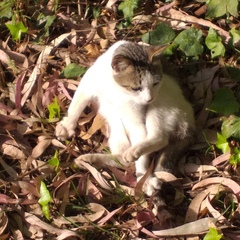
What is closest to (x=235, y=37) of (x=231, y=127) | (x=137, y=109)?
(x=231, y=127)

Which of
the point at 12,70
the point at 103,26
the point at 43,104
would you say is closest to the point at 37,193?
the point at 43,104

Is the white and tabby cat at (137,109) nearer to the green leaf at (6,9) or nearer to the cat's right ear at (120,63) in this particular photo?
the cat's right ear at (120,63)

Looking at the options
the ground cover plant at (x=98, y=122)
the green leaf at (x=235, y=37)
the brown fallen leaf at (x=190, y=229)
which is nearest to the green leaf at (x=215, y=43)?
the ground cover plant at (x=98, y=122)

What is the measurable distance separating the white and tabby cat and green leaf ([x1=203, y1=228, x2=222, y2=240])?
1.28 ft

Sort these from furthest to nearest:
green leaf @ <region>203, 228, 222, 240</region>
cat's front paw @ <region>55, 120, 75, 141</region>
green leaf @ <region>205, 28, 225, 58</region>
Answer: green leaf @ <region>205, 28, 225, 58</region> → cat's front paw @ <region>55, 120, 75, 141</region> → green leaf @ <region>203, 228, 222, 240</region>

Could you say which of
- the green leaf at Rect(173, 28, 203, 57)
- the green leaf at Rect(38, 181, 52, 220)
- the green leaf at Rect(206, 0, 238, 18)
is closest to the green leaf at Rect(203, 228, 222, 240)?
the green leaf at Rect(38, 181, 52, 220)

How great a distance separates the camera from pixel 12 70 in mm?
3678

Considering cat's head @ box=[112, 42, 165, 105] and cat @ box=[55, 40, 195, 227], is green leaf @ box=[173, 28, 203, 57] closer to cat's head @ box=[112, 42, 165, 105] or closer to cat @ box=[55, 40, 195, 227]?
cat @ box=[55, 40, 195, 227]

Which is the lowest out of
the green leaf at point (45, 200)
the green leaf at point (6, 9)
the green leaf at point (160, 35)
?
the green leaf at point (45, 200)

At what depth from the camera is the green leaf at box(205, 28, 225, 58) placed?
137 inches

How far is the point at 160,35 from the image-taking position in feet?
11.7

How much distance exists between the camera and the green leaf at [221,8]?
3.49 meters

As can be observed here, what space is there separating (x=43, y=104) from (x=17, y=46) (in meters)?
0.56

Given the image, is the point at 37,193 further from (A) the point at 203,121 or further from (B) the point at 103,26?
(B) the point at 103,26
